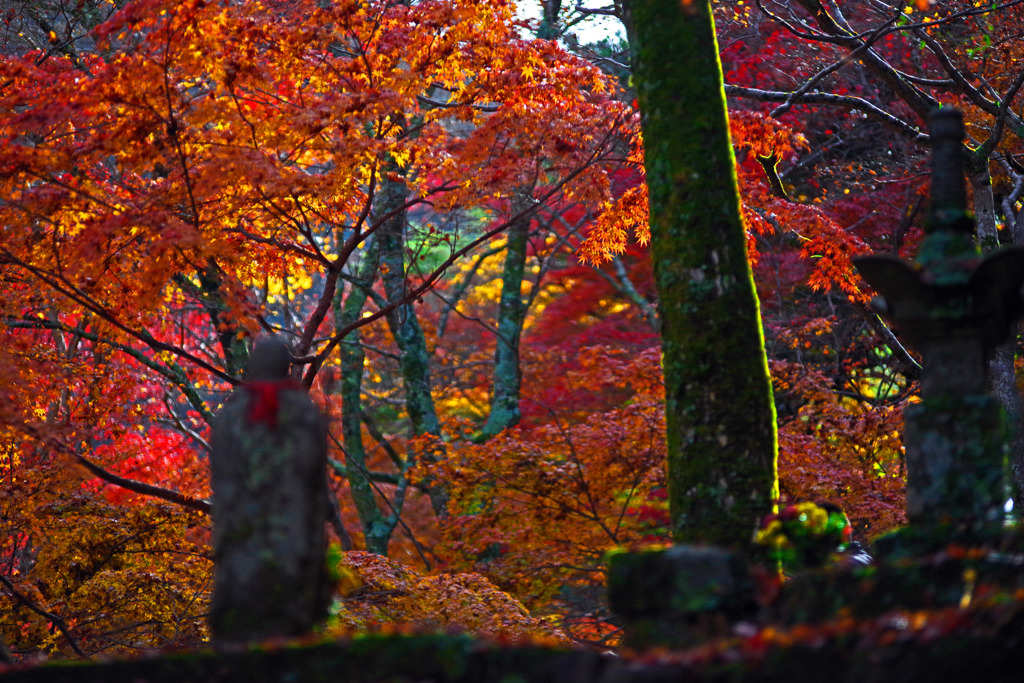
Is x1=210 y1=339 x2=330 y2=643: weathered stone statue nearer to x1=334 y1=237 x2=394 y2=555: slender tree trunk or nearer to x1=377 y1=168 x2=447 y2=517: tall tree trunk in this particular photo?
x1=334 y1=237 x2=394 y2=555: slender tree trunk

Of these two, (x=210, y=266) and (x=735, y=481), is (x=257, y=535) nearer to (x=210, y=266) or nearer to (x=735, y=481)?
(x=735, y=481)

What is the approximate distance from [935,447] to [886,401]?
11.7m

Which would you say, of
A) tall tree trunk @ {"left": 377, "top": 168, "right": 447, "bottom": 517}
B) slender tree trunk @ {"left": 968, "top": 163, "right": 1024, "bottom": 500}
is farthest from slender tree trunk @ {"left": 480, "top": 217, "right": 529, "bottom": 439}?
slender tree trunk @ {"left": 968, "top": 163, "right": 1024, "bottom": 500}

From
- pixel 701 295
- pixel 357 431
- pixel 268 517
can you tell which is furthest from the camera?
pixel 357 431

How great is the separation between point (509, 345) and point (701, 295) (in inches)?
359

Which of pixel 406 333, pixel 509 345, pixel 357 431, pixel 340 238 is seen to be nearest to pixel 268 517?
pixel 340 238

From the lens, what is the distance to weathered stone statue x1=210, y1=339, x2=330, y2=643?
11.2ft

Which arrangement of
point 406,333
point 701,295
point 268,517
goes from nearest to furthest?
1. point 268,517
2. point 701,295
3. point 406,333

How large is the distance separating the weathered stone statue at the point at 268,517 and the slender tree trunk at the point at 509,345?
11.0 m

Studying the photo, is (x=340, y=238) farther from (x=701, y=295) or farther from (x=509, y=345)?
(x=701, y=295)

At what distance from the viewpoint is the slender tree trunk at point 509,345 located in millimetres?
15250

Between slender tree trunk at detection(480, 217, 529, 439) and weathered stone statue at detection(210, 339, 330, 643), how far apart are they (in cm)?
1102

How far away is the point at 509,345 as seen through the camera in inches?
583

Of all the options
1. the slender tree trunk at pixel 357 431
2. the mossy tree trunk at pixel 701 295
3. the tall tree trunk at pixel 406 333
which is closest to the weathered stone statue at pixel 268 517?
the mossy tree trunk at pixel 701 295
